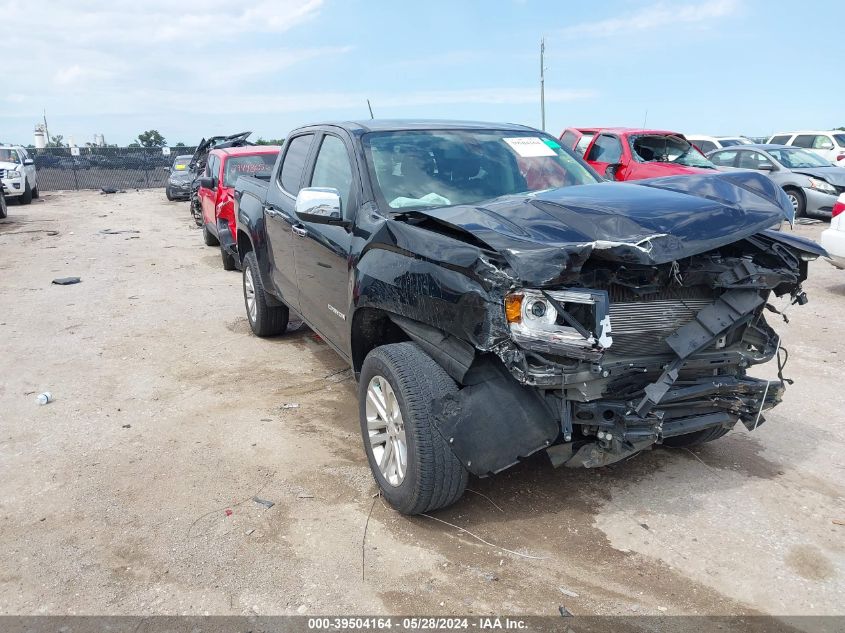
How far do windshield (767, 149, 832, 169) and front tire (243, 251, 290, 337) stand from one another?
1303cm

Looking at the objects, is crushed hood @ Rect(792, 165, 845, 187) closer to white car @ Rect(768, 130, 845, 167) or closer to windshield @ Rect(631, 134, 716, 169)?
windshield @ Rect(631, 134, 716, 169)

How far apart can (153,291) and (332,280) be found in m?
5.82

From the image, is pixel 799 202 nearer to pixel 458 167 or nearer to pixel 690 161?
pixel 690 161

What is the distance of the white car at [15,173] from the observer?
72.9ft

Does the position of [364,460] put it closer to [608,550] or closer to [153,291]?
[608,550]

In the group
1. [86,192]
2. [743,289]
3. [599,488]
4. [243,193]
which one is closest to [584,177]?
[743,289]

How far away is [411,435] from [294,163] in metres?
3.06

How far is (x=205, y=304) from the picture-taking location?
8570 millimetres

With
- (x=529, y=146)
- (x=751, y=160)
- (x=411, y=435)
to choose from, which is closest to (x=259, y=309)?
(x=529, y=146)

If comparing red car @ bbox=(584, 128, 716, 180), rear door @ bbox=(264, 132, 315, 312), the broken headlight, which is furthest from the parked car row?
the broken headlight

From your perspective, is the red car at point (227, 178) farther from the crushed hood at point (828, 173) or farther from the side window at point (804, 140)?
the side window at point (804, 140)

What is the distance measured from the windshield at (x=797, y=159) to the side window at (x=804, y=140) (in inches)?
218

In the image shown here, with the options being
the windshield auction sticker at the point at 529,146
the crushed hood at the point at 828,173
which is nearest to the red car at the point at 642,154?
the crushed hood at the point at 828,173

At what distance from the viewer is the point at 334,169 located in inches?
186
